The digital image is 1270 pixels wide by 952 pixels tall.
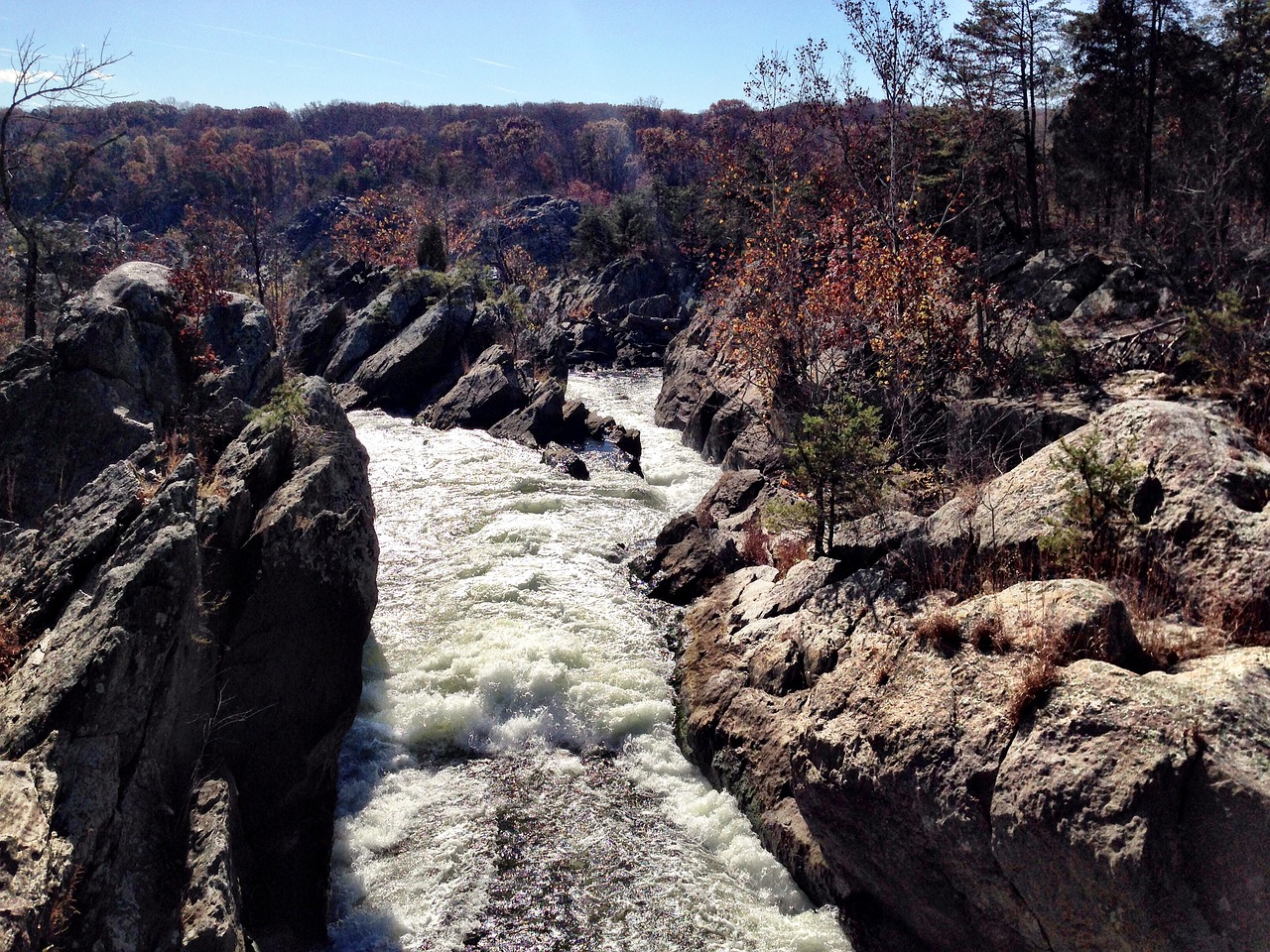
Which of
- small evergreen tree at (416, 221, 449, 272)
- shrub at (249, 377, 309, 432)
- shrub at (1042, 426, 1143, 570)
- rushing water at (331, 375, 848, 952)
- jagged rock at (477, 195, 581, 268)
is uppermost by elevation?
jagged rock at (477, 195, 581, 268)

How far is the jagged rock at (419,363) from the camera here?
27688mm

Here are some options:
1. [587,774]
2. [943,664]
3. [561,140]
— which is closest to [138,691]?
[587,774]

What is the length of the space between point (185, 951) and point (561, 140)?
5112 inches

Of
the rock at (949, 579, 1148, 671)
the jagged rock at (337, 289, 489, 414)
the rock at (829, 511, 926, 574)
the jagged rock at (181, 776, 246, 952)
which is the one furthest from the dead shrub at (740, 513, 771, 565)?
the jagged rock at (337, 289, 489, 414)

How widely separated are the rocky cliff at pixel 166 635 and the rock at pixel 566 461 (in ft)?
28.8

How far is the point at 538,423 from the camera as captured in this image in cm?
2303

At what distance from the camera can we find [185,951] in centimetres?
522

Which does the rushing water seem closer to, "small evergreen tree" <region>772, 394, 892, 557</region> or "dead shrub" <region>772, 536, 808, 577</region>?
"dead shrub" <region>772, 536, 808, 577</region>

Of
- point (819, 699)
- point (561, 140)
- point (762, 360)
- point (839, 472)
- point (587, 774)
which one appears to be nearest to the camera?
point (819, 699)

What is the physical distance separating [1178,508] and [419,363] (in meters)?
25.4

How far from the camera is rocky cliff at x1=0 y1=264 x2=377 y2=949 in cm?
506

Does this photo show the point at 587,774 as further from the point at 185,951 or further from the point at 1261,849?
the point at 1261,849

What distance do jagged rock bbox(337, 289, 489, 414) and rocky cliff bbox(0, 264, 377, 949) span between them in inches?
606

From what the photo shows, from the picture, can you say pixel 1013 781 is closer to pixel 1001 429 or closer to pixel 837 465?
pixel 837 465
